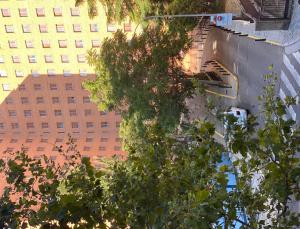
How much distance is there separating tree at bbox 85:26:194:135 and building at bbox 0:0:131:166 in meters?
20.4

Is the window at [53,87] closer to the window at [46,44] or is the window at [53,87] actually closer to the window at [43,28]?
the window at [46,44]

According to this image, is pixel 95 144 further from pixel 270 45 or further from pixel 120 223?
pixel 120 223

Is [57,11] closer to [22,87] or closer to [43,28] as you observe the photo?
[43,28]

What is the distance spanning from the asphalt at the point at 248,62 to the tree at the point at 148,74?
3175mm

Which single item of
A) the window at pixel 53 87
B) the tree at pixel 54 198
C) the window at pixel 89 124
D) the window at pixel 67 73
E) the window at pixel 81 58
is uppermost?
the tree at pixel 54 198

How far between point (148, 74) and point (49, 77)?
28095mm

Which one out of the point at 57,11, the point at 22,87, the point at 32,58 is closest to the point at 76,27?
the point at 57,11

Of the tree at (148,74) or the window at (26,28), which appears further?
the window at (26,28)

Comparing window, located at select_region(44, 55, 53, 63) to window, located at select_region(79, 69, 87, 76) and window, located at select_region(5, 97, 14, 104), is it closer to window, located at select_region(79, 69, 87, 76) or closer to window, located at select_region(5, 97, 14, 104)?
window, located at select_region(79, 69, 87, 76)

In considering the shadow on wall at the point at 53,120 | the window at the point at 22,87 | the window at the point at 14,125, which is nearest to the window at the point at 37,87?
the shadow on wall at the point at 53,120

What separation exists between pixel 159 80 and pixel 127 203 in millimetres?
16855

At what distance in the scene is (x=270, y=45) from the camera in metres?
21.1

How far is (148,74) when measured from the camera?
25.2 m

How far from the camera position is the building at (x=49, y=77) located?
1817 inches
